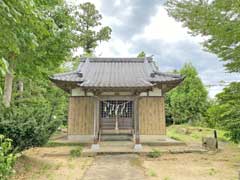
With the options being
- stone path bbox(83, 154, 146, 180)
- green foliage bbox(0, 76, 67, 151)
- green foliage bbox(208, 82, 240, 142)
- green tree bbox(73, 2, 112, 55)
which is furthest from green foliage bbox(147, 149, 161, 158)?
green tree bbox(73, 2, 112, 55)

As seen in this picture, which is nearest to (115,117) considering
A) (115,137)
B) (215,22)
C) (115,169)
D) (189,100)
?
(115,137)

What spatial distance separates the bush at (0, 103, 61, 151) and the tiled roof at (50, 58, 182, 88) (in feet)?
10.7

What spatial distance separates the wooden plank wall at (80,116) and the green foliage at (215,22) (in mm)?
6580

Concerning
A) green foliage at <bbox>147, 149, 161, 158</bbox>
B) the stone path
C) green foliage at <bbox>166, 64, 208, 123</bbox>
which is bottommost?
the stone path

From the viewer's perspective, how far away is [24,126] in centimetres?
566

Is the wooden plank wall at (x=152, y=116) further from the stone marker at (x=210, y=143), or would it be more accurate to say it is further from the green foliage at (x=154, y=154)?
the green foliage at (x=154, y=154)

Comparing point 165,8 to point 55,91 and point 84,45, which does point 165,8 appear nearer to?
point 55,91

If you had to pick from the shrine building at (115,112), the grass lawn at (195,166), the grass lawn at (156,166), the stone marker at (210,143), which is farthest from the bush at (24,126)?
the stone marker at (210,143)

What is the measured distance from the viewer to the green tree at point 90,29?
87.4 feet

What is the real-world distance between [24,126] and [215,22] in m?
5.18

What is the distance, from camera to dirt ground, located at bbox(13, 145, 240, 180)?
5387 millimetres

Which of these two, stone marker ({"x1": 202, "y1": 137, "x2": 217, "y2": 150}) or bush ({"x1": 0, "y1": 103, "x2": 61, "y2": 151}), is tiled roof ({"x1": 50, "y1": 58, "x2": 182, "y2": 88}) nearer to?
stone marker ({"x1": 202, "y1": 137, "x2": 217, "y2": 150})

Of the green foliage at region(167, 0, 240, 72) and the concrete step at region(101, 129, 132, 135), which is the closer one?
the green foliage at region(167, 0, 240, 72)

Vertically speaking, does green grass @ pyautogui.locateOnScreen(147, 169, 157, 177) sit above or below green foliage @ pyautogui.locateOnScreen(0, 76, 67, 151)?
below
